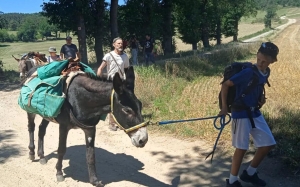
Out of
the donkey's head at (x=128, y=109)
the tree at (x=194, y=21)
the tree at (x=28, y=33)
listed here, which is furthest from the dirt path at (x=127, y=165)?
the tree at (x=28, y=33)

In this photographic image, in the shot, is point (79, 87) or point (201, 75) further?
point (201, 75)

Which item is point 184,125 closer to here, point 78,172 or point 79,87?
point 78,172

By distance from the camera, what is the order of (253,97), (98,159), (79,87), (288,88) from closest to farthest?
(253,97) < (79,87) < (98,159) < (288,88)

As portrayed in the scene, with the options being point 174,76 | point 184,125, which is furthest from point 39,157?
point 174,76

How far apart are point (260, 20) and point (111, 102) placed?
113569mm

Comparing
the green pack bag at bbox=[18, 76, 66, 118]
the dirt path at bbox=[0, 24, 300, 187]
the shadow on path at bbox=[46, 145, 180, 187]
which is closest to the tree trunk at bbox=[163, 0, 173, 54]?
the dirt path at bbox=[0, 24, 300, 187]

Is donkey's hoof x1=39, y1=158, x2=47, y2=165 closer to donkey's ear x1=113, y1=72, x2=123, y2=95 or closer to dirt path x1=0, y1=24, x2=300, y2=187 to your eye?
dirt path x1=0, y1=24, x2=300, y2=187

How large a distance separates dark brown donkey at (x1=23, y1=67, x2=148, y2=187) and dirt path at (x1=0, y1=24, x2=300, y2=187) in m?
0.47

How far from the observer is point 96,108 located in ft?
14.8

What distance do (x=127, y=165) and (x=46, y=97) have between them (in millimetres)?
1854

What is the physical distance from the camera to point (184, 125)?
7324mm

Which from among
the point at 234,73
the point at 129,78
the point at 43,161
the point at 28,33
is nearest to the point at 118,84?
the point at 129,78

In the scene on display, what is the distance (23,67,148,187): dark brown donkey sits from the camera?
4070 mm

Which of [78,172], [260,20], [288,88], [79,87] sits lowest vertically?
[78,172]
